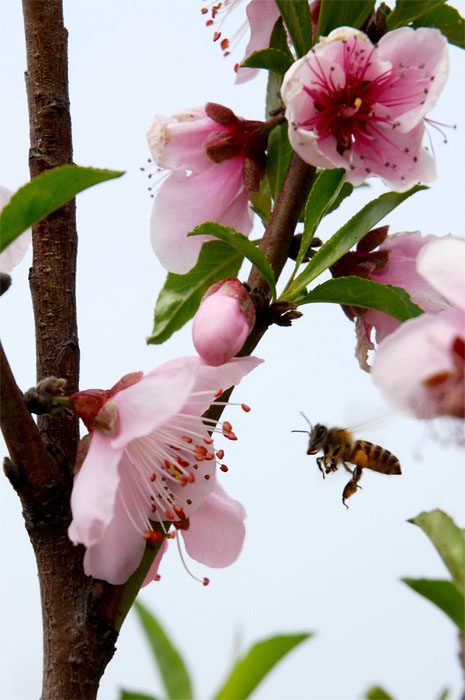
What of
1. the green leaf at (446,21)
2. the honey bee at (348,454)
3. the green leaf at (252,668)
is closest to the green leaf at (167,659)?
the green leaf at (252,668)

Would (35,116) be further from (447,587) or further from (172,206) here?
(447,587)

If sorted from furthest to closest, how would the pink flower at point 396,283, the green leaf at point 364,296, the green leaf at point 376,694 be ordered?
the pink flower at point 396,283 → the green leaf at point 364,296 → the green leaf at point 376,694

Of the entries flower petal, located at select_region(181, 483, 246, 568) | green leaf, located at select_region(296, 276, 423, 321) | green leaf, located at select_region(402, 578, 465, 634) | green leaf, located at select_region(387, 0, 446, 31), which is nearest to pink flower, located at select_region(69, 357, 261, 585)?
flower petal, located at select_region(181, 483, 246, 568)

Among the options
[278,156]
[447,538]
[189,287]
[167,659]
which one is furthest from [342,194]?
[167,659]

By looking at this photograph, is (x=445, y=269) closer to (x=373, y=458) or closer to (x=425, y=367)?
(x=425, y=367)

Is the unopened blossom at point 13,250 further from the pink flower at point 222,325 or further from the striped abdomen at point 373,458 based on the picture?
the striped abdomen at point 373,458

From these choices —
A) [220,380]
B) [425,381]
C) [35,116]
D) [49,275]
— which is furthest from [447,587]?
[35,116]
